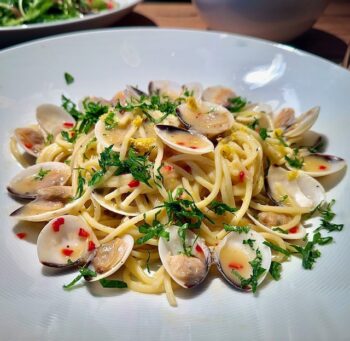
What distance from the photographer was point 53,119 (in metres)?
3.66

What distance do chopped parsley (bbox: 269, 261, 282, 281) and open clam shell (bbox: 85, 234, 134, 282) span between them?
78cm

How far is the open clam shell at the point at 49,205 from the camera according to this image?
2785 mm

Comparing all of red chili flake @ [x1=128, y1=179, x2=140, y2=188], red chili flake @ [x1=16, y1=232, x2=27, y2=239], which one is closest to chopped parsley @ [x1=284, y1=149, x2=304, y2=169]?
red chili flake @ [x1=128, y1=179, x2=140, y2=188]

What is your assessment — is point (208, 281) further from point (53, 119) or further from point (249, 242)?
point (53, 119)

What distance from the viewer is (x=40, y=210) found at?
112 inches

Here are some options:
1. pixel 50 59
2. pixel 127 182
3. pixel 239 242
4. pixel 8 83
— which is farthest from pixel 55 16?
pixel 239 242

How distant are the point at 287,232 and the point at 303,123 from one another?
3.05 feet

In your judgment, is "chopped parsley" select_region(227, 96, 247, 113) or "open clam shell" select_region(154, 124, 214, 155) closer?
"open clam shell" select_region(154, 124, 214, 155)

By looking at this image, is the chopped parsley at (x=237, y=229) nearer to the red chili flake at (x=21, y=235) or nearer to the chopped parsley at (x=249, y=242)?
the chopped parsley at (x=249, y=242)

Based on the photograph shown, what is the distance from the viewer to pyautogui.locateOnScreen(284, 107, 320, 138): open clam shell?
338 centimetres

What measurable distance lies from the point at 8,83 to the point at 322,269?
275cm

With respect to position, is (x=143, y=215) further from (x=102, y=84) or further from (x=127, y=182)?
(x=102, y=84)

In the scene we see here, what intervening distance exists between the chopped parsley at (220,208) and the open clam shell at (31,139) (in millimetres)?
1378

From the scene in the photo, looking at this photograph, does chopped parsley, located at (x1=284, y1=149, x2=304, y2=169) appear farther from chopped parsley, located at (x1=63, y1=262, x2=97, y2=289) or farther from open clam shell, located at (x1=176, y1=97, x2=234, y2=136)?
chopped parsley, located at (x1=63, y1=262, x2=97, y2=289)
